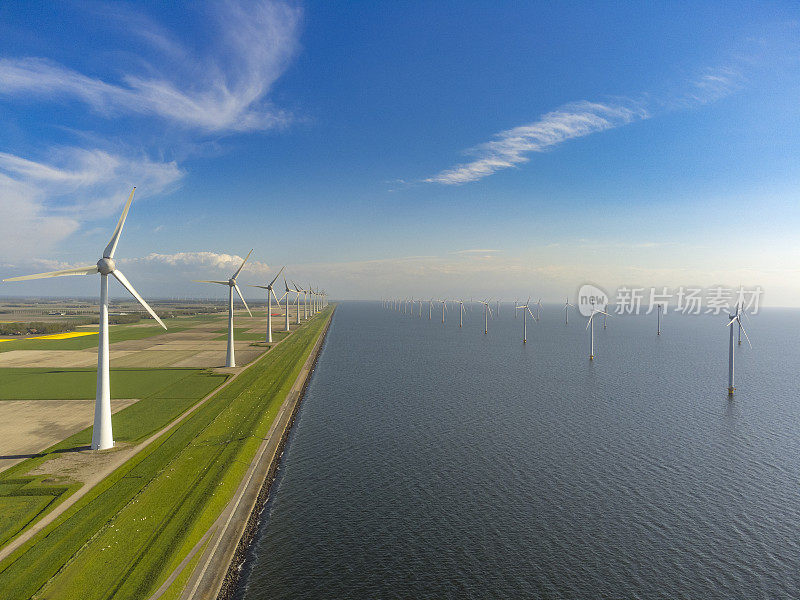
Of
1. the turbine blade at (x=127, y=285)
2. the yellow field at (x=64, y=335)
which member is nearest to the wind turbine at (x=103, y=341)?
the turbine blade at (x=127, y=285)

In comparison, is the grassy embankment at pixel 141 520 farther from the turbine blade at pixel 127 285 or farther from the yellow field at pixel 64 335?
the yellow field at pixel 64 335

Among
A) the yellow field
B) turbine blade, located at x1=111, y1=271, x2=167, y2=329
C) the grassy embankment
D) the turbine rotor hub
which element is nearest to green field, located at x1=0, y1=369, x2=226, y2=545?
the grassy embankment

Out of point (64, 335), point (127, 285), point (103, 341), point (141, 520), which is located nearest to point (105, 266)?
point (127, 285)

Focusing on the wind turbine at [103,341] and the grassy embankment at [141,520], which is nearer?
the grassy embankment at [141,520]

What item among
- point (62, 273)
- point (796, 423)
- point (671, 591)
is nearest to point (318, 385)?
point (62, 273)

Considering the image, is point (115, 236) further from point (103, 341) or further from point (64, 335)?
point (64, 335)
